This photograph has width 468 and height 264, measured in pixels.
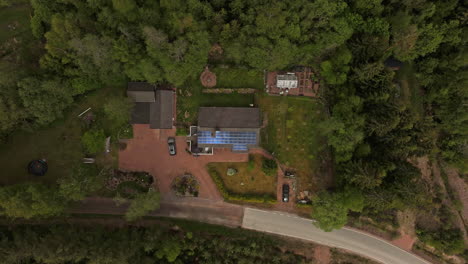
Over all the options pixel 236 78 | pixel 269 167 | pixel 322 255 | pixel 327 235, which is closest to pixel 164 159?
pixel 269 167

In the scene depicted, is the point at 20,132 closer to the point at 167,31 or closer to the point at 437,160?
the point at 167,31

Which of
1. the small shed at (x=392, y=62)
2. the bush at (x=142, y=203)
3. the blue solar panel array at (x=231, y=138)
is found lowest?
the bush at (x=142, y=203)

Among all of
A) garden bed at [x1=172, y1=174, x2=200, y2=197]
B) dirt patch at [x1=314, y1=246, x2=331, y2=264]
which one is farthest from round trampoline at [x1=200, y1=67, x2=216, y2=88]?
dirt patch at [x1=314, y1=246, x2=331, y2=264]

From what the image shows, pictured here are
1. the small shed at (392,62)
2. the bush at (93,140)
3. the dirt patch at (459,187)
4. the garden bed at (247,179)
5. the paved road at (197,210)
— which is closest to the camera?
the bush at (93,140)

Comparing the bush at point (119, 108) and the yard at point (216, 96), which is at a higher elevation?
the yard at point (216, 96)

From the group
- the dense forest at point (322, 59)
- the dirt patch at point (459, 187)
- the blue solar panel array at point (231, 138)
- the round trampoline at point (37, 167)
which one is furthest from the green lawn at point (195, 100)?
the dirt patch at point (459, 187)

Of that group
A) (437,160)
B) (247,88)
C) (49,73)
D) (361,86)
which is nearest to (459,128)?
(437,160)

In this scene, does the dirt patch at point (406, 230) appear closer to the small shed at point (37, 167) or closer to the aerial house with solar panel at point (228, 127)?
the aerial house with solar panel at point (228, 127)
